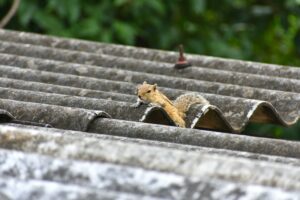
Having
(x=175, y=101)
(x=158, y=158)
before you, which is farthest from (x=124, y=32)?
(x=158, y=158)

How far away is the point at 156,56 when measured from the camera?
4844mm

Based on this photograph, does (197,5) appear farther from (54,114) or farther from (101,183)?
(101,183)

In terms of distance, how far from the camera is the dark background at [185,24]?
7.46 metres

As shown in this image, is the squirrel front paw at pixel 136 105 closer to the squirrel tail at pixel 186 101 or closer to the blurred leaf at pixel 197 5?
the squirrel tail at pixel 186 101

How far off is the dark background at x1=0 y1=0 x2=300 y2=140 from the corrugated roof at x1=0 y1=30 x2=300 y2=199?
2328mm

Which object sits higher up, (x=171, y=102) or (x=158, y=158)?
(x=171, y=102)

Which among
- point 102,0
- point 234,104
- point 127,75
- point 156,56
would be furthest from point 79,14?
point 234,104

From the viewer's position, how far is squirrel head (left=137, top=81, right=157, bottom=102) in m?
3.72

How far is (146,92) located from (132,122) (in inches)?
28.6

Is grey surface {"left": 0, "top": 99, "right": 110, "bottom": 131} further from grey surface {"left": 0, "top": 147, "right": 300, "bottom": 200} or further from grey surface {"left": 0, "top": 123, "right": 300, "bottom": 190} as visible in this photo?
grey surface {"left": 0, "top": 147, "right": 300, "bottom": 200}

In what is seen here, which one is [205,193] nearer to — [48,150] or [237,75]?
[48,150]

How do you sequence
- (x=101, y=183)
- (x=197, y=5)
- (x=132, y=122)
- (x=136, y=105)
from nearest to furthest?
(x=101, y=183)
(x=132, y=122)
(x=136, y=105)
(x=197, y=5)

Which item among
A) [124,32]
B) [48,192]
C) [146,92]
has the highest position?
[124,32]

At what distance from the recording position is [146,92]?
382 cm
